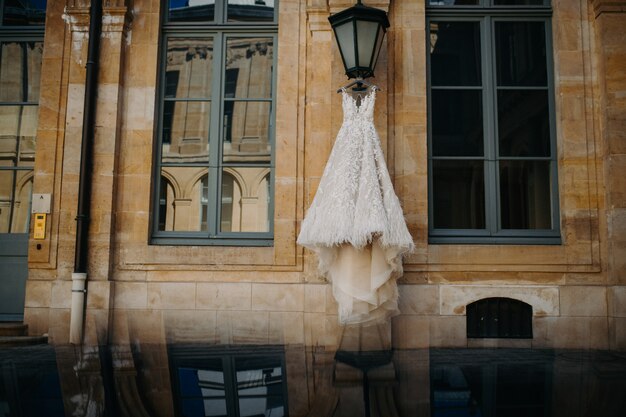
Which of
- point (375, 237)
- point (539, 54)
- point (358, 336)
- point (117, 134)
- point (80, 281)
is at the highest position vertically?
point (539, 54)

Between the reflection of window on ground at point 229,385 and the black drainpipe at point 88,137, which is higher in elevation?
the black drainpipe at point 88,137

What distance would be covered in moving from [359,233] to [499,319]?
208cm

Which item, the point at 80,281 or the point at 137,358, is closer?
the point at 137,358

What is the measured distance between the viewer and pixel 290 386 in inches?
76.7

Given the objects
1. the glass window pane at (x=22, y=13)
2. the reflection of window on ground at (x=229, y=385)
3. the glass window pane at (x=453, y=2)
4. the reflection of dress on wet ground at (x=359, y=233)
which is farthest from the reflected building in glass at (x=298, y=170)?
the reflection of window on ground at (x=229, y=385)

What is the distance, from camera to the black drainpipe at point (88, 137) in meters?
6.59

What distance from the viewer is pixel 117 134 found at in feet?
22.5

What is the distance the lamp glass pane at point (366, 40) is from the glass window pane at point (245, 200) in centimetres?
167

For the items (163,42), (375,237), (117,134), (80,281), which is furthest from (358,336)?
(163,42)

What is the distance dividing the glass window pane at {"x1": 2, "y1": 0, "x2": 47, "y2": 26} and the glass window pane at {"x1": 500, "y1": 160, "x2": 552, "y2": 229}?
5612 millimetres

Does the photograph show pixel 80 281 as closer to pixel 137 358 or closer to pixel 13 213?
pixel 13 213

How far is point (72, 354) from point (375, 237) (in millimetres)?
3548

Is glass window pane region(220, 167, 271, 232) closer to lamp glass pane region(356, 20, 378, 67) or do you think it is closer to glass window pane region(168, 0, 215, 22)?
lamp glass pane region(356, 20, 378, 67)

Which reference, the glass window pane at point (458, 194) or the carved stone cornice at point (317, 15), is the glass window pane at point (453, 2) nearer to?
the carved stone cornice at point (317, 15)
